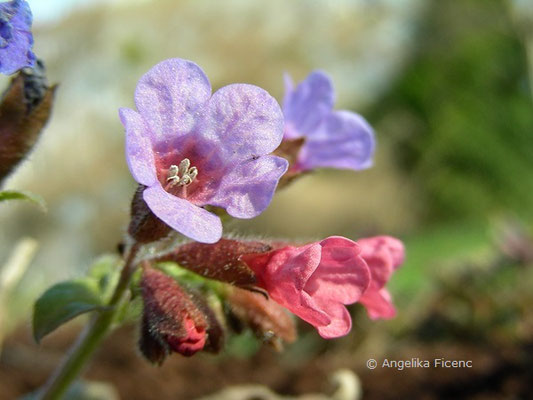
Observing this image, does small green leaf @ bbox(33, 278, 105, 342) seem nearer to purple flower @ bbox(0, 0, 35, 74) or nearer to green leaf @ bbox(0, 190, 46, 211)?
green leaf @ bbox(0, 190, 46, 211)

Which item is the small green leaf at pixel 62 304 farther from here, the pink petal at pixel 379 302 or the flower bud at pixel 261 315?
the pink petal at pixel 379 302

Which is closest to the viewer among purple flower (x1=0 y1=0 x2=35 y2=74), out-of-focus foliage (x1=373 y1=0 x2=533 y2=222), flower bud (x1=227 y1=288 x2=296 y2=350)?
purple flower (x1=0 y1=0 x2=35 y2=74)

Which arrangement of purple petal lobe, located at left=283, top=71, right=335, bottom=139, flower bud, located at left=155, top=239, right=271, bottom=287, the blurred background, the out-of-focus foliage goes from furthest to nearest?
the out-of-focus foliage → the blurred background → purple petal lobe, located at left=283, top=71, right=335, bottom=139 → flower bud, located at left=155, top=239, right=271, bottom=287

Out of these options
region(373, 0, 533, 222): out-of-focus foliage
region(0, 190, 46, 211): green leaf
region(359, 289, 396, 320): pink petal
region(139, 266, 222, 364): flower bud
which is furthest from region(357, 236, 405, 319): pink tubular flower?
region(373, 0, 533, 222): out-of-focus foliage

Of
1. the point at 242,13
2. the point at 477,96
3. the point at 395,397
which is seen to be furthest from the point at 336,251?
the point at 477,96

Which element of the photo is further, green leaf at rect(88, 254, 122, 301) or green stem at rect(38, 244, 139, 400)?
green leaf at rect(88, 254, 122, 301)
